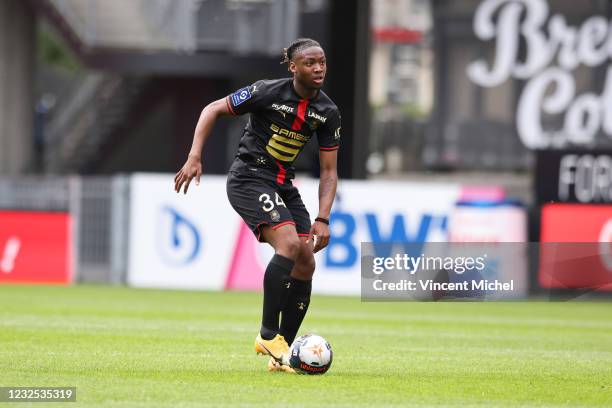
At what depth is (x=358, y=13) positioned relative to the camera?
24891 mm

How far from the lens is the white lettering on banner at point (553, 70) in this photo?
23.9m

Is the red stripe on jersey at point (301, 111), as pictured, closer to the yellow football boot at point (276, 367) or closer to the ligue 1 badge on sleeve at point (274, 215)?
the ligue 1 badge on sleeve at point (274, 215)

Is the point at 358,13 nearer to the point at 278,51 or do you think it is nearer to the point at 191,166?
the point at 278,51

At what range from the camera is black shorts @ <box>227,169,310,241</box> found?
376 inches

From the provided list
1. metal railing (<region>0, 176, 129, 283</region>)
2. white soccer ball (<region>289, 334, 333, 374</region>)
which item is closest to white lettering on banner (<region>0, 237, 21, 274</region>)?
metal railing (<region>0, 176, 129, 283</region>)

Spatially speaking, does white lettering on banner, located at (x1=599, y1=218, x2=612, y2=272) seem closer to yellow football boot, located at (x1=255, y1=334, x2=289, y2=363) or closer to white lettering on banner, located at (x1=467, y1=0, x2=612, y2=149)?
white lettering on banner, located at (x1=467, y1=0, x2=612, y2=149)

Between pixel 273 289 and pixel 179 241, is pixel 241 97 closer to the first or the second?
pixel 273 289

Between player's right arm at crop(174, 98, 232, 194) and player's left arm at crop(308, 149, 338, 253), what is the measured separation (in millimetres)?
767

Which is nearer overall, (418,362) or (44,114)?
(418,362)

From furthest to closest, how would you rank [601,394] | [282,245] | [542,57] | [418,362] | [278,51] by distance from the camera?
[278,51] < [542,57] < [418,362] < [282,245] < [601,394]

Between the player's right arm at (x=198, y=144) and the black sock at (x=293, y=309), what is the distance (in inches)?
39.7

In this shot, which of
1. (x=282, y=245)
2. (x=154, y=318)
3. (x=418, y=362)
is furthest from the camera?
(x=154, y=318)

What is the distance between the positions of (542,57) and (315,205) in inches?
245

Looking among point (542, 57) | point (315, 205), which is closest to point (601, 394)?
point (315, 205)
